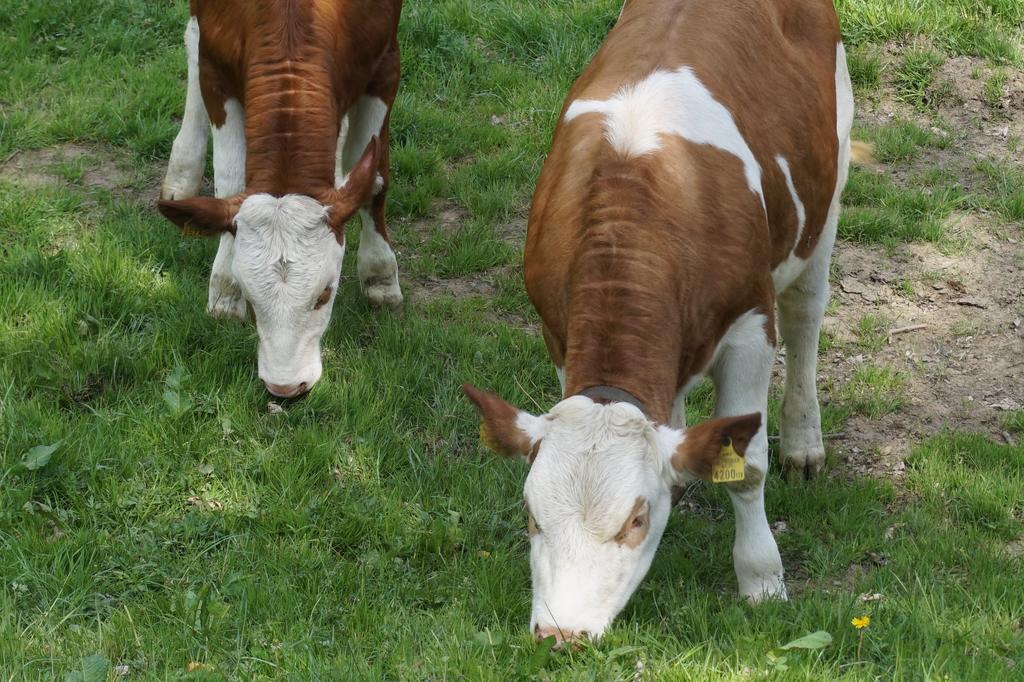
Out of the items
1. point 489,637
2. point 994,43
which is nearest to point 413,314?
point 489,637

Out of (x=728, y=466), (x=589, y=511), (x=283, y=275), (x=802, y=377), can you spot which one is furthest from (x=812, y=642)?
(x=283, y=275)

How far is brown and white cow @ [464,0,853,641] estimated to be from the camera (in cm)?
398

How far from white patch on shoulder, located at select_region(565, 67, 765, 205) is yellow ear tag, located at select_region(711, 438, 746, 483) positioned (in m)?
1.11

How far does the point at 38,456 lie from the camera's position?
519cm

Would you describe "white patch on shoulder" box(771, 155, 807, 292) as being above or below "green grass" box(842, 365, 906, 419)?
above

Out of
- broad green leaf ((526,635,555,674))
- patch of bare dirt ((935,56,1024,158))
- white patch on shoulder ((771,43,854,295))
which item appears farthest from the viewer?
patch of bare dirt ((935,56,1024,158))

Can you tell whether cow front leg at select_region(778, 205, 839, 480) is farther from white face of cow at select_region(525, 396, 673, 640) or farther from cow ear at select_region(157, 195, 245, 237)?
cow ear at select_region(157, 195, 245, 237)

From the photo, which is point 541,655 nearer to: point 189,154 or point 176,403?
point 176,403

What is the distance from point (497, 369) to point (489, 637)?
232cm

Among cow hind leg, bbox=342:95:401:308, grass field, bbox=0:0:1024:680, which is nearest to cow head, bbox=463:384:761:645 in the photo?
grass field, bbox=0:0:1024:680

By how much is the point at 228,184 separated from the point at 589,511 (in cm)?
346

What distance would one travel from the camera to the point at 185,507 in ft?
17.4

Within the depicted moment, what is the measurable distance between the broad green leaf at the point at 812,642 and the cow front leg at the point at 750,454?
71 cm

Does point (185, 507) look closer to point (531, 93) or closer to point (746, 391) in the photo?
point (746, 391)
